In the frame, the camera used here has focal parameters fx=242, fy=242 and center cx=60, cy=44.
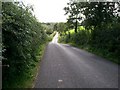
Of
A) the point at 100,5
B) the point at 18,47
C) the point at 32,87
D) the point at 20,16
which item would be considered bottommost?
the point at 32,87

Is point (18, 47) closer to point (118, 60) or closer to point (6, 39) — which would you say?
point (6, 39)

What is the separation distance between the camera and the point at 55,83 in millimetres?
10406

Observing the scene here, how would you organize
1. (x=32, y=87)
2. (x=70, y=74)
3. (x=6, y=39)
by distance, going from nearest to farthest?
(x=6, y=39)
(x=32, y=87)
(x=70, y=74)

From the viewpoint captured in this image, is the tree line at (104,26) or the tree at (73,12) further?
the tree at (73,12)

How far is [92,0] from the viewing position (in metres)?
29.7

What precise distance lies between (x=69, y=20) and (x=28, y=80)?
47399 millimetres

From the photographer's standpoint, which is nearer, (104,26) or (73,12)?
(104,26)

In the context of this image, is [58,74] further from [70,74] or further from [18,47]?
[18,47]

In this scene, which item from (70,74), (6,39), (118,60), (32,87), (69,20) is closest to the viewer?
(6,39)

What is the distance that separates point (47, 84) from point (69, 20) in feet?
157

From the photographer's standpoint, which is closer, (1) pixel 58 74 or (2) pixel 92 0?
(1) pixel 58 74

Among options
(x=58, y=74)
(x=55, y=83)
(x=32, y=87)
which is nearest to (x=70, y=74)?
(x=58, y=74)

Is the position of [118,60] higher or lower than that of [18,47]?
lower

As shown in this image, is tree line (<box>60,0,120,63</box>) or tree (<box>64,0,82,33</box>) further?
tree (<box>64,0,82,33</box>)
